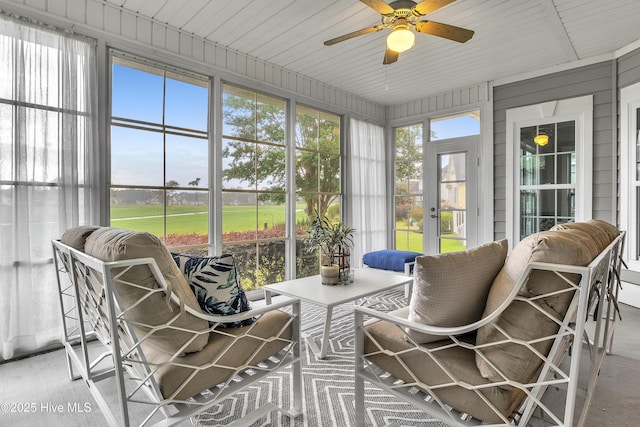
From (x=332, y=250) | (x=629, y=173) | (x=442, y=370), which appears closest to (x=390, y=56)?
(x=332, y=250)

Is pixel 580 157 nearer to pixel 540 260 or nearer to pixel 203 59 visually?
pixel 540 260

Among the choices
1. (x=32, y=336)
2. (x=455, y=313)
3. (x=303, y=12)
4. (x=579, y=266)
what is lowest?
(x=32, y=336)

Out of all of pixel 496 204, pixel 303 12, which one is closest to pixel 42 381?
pixel 303 12

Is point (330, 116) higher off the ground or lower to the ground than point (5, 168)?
higher

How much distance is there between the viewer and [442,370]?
4.22 feet

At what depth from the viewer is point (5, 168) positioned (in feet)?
7.70

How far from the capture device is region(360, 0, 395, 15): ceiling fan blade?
2.22 meters

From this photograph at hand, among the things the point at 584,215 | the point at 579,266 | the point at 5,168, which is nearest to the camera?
the point at 579,266

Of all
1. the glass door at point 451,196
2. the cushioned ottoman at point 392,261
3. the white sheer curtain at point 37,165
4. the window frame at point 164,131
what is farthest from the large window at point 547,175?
the white sheer curtain at point 37,165

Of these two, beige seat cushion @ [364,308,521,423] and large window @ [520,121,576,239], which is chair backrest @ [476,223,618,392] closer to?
beige seat cushion @ [364,308,521,423]

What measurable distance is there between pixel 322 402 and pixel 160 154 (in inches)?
103

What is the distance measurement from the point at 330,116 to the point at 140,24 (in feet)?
8.56

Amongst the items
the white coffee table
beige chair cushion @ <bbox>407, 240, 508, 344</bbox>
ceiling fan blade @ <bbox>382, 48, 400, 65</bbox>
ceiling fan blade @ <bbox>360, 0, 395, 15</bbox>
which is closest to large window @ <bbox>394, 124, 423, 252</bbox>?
the white coffee table

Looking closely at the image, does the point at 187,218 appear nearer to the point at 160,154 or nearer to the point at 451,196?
the point at 160,154
